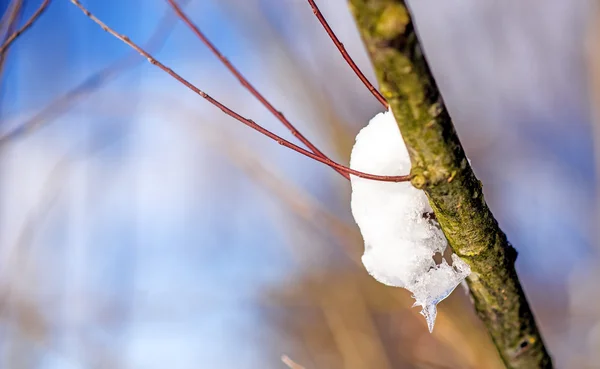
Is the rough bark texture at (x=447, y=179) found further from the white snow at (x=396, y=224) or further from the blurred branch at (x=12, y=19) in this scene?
the blurred branch at (x=12, y=19)

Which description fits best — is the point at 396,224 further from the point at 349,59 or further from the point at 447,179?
the point at 349,59

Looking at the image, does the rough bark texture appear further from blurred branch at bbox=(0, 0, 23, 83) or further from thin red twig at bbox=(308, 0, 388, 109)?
blurred branch at bbox=(0, 0, 23, 83)

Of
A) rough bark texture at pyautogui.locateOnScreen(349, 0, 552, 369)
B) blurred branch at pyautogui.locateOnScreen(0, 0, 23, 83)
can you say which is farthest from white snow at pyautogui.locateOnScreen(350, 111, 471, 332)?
blurred branch at pyautogui.locateOnScreen(0, 0, 23, 83)

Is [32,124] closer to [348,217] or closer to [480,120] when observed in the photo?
[348,217]

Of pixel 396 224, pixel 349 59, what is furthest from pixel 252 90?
pixel 396 224

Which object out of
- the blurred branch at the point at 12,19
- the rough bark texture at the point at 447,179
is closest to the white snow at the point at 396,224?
the rough bark texture at the point at 447,179

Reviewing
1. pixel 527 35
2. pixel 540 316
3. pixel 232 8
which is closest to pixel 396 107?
pixel 232 8
